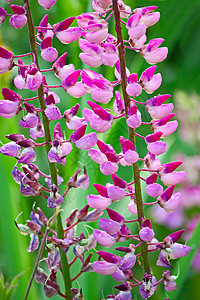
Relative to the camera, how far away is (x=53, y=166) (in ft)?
1.44

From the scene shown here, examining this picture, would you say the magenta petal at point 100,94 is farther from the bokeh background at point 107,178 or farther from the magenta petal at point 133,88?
the bokeh background at point 107,178

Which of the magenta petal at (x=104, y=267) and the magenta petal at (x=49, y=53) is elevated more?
the magenta petal at (x=49, y=53)

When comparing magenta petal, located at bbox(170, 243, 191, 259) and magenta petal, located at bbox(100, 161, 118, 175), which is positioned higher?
magenta petal, located at bbox(100, 161, 118, 175)

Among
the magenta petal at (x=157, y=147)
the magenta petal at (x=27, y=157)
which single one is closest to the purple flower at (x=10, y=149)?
the magenta petal at (x=27, y=157)

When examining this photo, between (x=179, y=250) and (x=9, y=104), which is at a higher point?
(x=9, y=104)

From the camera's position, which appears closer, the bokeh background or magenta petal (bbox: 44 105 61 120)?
magenta petal (bbox: 44 105 61 120)

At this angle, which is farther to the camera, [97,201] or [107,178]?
[107,178]

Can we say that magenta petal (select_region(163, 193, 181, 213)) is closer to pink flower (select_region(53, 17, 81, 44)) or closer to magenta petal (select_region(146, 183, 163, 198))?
magenta petal (select_region(146, 183, 163, 198))

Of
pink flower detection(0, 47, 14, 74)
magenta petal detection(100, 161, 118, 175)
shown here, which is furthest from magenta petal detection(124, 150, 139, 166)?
pink flower detection(0, 47, 14, 74)

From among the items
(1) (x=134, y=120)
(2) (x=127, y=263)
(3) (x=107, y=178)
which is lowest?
(3) (x=107, y=178)

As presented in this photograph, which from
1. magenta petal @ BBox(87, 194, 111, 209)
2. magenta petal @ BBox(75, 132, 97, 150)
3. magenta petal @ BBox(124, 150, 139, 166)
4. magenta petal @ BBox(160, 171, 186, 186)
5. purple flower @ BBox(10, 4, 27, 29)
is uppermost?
purple flower @ BBox(10, 4, 27, 29)

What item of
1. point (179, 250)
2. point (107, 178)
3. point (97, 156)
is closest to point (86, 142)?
point (97, 156)

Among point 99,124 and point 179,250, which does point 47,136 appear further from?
point 179,250

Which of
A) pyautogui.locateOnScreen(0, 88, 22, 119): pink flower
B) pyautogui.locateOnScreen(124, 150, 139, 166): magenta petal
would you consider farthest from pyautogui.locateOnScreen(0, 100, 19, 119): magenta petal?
pyautogui.locateOnScreen(124, 150, 139, 166): magenta petal
